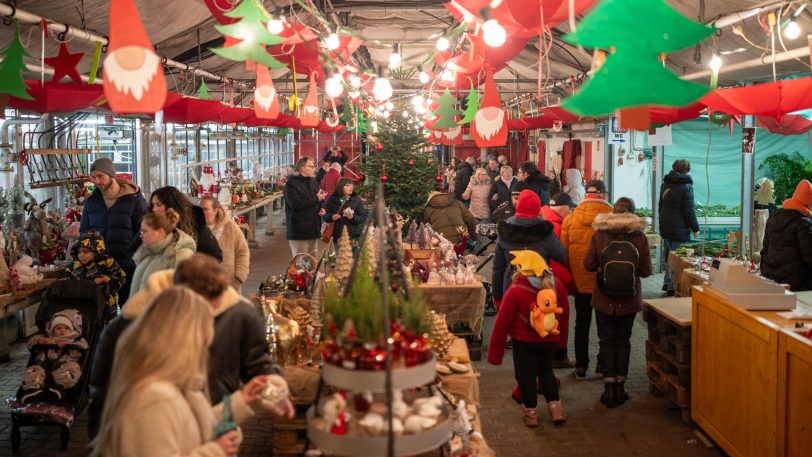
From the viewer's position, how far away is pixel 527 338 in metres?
5.75

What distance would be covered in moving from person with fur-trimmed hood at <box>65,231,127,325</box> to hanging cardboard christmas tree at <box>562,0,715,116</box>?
4.90 m

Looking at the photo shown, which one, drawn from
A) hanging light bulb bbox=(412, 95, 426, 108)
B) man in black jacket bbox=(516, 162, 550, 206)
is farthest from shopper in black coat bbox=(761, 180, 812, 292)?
hanging light bulb bbox=(412, 95, 426, 108)

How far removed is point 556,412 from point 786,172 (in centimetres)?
767

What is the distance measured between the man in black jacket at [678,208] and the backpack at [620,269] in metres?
4.45

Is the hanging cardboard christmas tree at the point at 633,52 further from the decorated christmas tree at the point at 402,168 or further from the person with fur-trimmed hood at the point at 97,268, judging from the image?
the decorated christmas tree at the point at 402,168

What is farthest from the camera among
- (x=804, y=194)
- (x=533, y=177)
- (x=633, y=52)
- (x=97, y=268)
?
(x=533, y=177)

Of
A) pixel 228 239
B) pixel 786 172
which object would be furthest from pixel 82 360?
pixel 786 172

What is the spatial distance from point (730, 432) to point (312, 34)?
362 centimetres

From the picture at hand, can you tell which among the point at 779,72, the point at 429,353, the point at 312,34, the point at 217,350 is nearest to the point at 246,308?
the point at 217,350

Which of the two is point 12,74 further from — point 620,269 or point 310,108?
point 620,269

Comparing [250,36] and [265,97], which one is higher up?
[250,36]

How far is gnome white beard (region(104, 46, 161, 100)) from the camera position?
10.0ft

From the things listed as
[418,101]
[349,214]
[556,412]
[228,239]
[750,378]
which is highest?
[418,101]

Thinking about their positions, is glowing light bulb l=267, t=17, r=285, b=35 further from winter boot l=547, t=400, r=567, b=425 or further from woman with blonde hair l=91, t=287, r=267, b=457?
winter boot l=547, t=400, r=567, b=425
